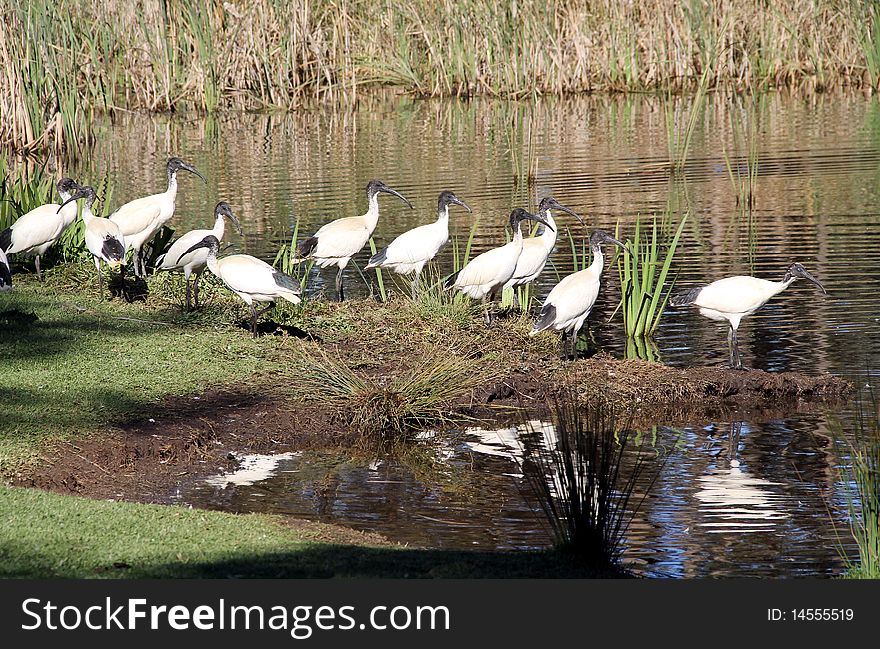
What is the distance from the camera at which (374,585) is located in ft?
14.9

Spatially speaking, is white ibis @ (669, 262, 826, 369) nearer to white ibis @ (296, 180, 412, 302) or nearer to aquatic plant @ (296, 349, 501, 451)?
aquatic plant @ (296, 349, 501, 451)

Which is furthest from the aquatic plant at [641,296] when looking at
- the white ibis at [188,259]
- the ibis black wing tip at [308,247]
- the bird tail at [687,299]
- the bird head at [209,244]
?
the white ibis at [188,259]

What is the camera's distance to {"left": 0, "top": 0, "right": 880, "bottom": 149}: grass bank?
75.4 feet

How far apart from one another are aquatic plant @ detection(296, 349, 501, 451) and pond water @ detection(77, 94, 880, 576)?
1.06 feet

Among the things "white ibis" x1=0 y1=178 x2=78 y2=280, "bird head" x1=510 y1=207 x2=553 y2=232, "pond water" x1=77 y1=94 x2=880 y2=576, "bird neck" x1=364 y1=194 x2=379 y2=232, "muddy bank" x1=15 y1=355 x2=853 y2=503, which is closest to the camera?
"pond water" x1=77 y1=94 x2=880 y2=576

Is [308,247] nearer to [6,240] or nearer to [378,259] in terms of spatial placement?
[378,259]

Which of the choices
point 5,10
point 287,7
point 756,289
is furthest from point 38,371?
point 287,7

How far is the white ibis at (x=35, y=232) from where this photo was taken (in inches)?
411

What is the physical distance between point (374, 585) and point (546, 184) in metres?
12.9

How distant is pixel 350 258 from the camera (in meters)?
11.5

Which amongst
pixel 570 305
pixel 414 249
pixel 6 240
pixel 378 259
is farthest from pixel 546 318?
pixel 6 240


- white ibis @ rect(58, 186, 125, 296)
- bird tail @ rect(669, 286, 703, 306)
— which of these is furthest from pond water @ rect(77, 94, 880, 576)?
white ibis @ rect(58, 186, 125, 296)

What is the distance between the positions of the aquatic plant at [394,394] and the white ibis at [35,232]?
340 cm

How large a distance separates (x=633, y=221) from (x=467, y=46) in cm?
1090
